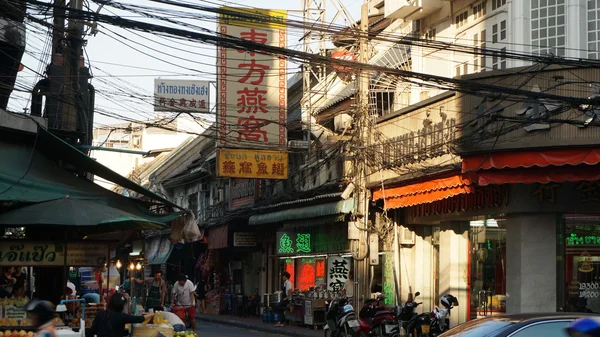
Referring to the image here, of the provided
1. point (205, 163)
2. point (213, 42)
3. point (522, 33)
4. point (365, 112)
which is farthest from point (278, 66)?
point (205, 163)

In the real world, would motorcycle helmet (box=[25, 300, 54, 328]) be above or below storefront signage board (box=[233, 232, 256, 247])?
below

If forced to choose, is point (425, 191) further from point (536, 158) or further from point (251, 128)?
point (251, 128)

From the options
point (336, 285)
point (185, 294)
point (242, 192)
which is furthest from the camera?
point (242, 192)

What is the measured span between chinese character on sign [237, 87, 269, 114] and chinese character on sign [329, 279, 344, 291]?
20.5ft

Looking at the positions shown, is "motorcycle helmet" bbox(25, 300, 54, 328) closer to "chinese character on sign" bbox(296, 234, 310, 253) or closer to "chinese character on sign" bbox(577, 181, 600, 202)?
"chinese character on sign" bbox(577, 181, 600, 202)

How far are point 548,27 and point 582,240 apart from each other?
630cm

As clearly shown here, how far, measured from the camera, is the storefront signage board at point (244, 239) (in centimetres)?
3916

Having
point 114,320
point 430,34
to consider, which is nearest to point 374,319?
point 114,320

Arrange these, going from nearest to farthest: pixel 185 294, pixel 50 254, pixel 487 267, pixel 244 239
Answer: pixel 50 254
pixel 185 294
pixel 487 267
pixel 244 239

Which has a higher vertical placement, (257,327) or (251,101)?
(251,101)

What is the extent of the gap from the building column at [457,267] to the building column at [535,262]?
2.74 meters

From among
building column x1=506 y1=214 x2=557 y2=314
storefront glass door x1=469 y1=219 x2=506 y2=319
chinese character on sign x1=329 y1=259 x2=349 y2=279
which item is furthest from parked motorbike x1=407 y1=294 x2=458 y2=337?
chinese character on sign x1=329 y1=259 x2=349 y2=279

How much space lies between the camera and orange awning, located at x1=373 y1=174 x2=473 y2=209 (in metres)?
22.0

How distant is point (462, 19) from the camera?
94.1 feet
